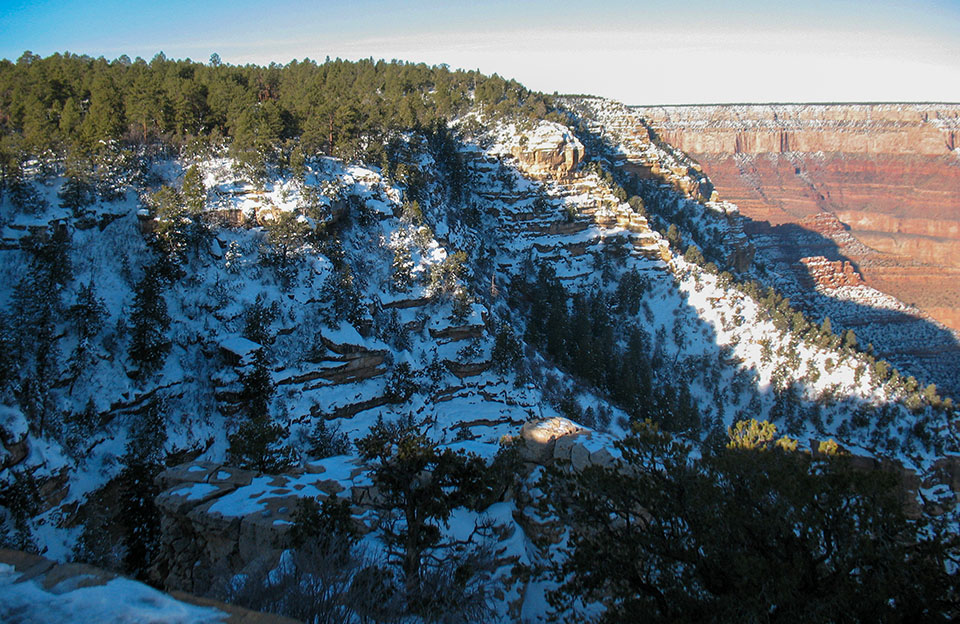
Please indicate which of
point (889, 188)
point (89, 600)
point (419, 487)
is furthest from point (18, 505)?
point (889, 188)

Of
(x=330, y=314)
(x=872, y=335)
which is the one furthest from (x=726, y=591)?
(x=872, y=335)

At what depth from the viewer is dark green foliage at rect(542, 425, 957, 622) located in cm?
691

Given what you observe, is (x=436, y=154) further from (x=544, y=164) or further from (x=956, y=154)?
(x=956, y=154)

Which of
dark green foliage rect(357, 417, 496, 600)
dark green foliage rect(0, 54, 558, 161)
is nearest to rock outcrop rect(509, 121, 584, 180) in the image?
dark green foliage rect(0, 54, 558, 161)

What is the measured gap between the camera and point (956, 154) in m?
187

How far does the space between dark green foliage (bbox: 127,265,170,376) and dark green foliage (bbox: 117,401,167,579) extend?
4.63 metres

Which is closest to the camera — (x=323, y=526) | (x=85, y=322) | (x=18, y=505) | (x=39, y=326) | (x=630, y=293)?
(x=323, y=526)

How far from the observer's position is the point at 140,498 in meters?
22.2

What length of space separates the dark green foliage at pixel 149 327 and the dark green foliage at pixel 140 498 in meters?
4.63

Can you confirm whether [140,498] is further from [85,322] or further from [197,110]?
[197,110]

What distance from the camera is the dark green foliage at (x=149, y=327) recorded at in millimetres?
30172

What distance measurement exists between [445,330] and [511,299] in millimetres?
20379

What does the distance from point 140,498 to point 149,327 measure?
12.2 metres

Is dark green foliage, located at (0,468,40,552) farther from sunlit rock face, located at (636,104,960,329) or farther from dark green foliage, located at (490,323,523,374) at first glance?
sunlit rock face, located at (636,104,960,329)
